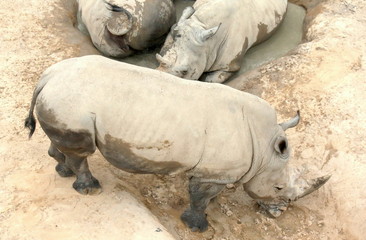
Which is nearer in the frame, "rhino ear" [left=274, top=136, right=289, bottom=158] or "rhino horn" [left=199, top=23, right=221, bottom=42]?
"rhino ear" [left=274, top=136, right=289, bottom=158]

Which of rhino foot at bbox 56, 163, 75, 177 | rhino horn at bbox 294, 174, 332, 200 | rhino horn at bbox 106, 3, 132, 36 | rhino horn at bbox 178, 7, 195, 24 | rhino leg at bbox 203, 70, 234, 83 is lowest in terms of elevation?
rhino foot at bbox 56, 163, 75, 177

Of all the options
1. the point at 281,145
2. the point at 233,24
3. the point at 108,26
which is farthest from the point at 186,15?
the point at 281,145

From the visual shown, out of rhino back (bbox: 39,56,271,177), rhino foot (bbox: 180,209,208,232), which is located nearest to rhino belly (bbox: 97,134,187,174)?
rhino back (bbox: 39,56,271,177)

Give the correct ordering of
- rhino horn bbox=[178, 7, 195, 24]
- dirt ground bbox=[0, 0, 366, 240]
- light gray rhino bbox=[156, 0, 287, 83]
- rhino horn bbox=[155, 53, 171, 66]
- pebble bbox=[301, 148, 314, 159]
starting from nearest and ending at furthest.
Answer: dirt ground bbox=[0, 0, 366, 240], pebble bbox=[301, 148, 314, 159], rhino horn bbox=[155, 53, 171, 66], light gray rhino bbox=[156, 0, 287, 83], rhino horn bbox=[178, 7, 195, 24]

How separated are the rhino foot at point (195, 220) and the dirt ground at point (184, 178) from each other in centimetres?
8

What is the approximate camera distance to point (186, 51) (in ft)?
24.1

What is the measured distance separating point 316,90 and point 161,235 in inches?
146

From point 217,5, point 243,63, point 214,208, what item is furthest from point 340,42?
point 214,208

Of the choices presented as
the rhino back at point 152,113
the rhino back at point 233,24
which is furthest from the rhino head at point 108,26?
the rhino back at point 152,113

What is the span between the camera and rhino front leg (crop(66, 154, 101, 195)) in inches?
207

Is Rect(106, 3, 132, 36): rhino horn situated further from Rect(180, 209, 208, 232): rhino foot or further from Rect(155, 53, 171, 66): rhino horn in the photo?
Rect(180, 209, 208, 232): rhino foot

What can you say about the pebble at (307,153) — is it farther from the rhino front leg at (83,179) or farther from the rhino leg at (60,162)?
the rhino leg at (60,162)

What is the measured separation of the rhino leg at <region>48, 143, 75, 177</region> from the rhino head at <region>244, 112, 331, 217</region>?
2.09 meters

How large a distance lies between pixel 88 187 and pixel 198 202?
126 cm
